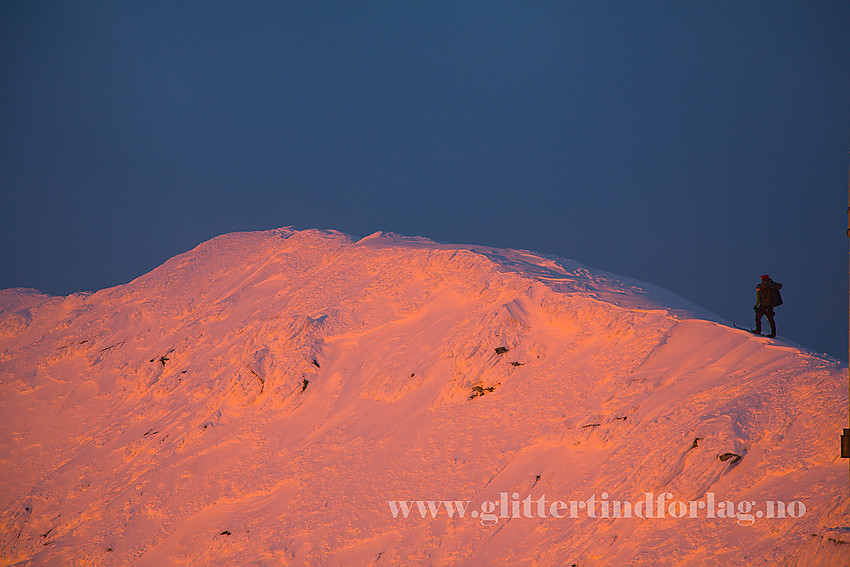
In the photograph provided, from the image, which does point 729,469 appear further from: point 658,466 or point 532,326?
point 532,326

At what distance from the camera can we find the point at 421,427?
49.6ft

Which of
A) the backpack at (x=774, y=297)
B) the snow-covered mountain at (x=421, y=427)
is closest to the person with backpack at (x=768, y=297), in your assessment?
the backpack at (x=774, y=297)

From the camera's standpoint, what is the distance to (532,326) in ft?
53.9

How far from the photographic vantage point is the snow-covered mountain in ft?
34.8

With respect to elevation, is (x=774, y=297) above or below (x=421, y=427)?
above

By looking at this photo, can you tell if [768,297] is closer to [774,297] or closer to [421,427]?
[774,297]

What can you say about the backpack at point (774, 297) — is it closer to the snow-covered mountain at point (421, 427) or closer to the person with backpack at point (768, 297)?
the person with backpack at point (768, 297)

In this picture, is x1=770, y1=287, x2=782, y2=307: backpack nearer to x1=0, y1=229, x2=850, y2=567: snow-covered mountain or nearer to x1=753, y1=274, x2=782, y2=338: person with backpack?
x1=753, y1=274, x2=782, y2=338: person with backpack

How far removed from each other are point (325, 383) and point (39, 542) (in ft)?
26.8

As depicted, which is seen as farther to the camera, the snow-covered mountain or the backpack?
the backpack

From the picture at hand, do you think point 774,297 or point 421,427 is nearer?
point 774,297

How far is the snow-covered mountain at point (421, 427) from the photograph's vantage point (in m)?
10.6

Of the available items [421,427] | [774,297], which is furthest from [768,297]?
[421,427]

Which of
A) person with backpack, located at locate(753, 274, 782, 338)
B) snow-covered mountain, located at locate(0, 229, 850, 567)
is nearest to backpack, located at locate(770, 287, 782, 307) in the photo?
person with backpack, located at locate(753, 274, 782, 338)
